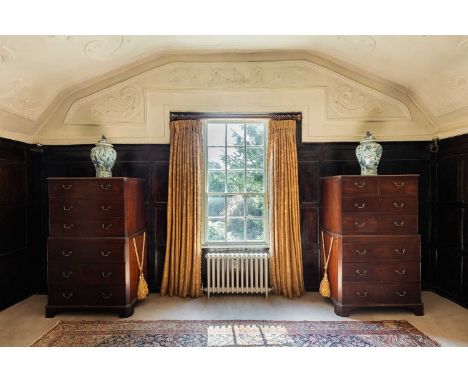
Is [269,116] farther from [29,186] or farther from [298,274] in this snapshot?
[29,186]

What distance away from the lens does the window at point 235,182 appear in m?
4.34

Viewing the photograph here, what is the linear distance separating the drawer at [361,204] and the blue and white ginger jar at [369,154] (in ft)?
1.60

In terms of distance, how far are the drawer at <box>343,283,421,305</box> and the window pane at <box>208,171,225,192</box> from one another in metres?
2.17

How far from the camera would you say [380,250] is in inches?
135

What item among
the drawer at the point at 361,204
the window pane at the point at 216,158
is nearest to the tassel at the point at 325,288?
the drawer at the point at 361,204

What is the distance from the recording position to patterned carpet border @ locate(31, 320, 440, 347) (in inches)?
113

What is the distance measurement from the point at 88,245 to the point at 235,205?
2025 mm

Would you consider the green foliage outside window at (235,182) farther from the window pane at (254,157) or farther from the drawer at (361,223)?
the drawer at (361,223)

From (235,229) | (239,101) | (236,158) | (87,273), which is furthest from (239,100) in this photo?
(87,273)

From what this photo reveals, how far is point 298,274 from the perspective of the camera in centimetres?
411

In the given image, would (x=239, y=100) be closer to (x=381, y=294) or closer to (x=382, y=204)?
(x=382, y=204)

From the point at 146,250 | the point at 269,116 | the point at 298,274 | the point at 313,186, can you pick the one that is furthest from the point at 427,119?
the point at 146,250

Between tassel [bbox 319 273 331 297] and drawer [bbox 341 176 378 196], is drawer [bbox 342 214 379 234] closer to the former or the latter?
drawer [bbox 341 176 378 196]

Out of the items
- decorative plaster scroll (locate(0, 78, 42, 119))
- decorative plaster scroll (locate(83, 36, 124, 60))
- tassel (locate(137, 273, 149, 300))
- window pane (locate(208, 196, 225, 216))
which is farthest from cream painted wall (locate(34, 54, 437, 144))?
tassel (locate(137, 273, 149, 300))
